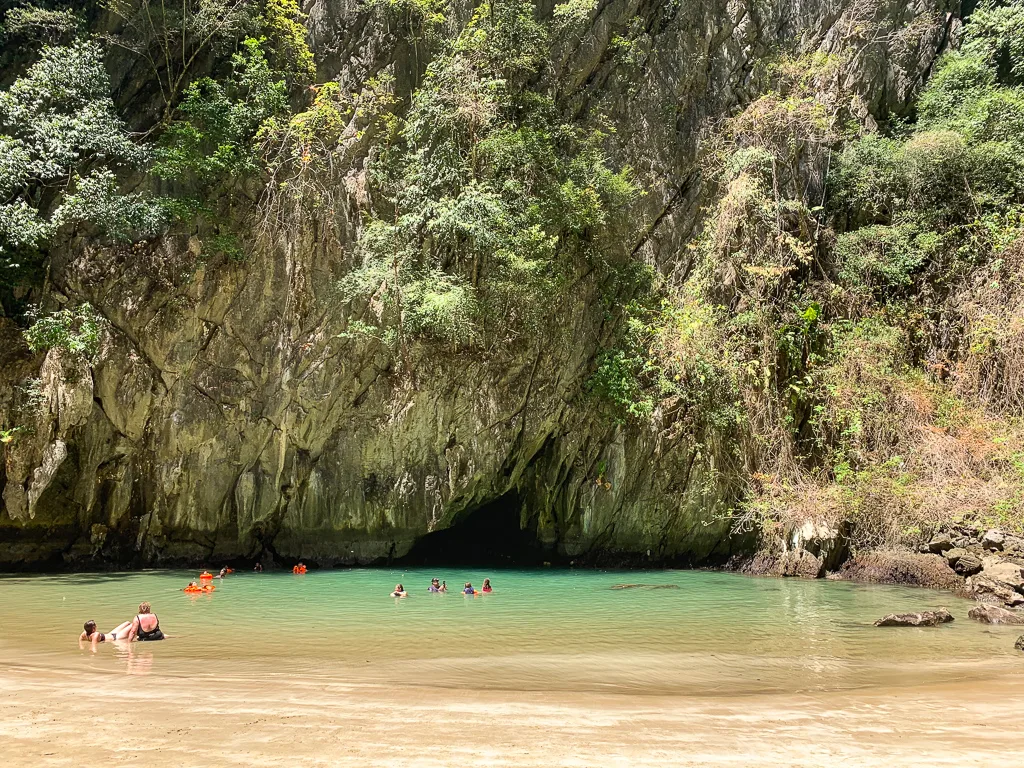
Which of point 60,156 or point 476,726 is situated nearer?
point 476,726

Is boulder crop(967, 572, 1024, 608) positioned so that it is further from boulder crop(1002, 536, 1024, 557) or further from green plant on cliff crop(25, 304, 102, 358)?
green plant on cliff crop(25, 304, 102, 358)

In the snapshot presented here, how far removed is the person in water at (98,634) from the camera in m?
8.38

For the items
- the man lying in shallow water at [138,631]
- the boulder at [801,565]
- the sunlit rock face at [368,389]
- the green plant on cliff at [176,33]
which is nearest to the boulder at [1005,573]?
the boulder at [801,565]


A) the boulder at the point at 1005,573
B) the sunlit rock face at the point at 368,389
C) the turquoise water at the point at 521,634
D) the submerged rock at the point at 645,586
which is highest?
the sunlit rock face at the point at 368,389

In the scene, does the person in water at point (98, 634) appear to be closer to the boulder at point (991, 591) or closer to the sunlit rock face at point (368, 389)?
the sunlit rock face at point (368, 389)

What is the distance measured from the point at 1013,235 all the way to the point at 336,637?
17.7 meters

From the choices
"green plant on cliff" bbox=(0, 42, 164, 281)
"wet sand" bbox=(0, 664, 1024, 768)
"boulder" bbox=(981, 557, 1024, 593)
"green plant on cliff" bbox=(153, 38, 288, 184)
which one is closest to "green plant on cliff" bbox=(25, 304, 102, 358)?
"green plant on cliff" bbox=(0, 42, 164, 281)

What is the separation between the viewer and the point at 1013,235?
55.0ft

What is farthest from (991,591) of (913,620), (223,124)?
(223,124)

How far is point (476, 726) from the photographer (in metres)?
4.86

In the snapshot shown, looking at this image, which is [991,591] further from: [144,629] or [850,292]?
[144,629]

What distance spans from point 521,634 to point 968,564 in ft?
30.3

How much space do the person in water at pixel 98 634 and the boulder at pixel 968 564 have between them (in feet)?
46.2

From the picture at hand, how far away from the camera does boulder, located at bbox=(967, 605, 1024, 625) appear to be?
1005 cm
